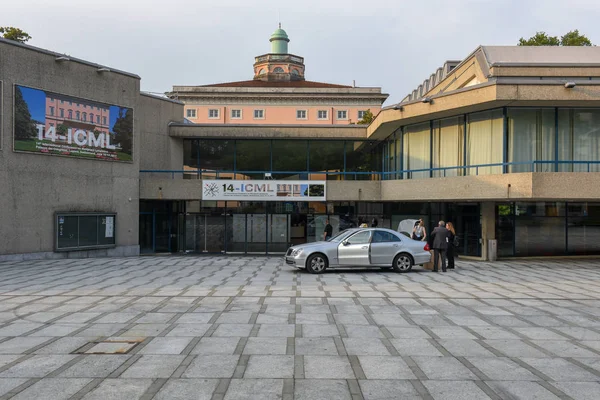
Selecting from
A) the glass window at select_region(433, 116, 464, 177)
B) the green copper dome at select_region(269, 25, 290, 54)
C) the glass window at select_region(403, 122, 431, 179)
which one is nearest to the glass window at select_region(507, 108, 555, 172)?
the glass window at select_region(433, 116, 464, 177)

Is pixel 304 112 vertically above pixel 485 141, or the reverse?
pixel 304 112

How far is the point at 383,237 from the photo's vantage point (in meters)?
17.8

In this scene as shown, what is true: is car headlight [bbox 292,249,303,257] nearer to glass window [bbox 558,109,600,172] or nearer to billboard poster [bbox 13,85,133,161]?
billboard poster [bbox 13,85,133,161]

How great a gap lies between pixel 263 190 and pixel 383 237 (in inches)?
375

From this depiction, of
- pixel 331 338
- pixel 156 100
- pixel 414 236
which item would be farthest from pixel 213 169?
pixel 331 338

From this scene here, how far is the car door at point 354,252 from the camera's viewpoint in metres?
17.6

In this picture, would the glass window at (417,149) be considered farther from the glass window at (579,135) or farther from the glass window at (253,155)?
the glass window at (253,155)

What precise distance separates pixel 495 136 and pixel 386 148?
8417mm

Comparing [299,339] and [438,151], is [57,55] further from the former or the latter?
[299,339]

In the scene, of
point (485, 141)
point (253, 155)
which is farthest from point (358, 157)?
point (485, 141)

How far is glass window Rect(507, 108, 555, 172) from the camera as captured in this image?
21.5 meters

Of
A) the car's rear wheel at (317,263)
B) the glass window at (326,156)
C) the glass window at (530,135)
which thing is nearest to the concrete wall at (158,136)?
the glass window at (326,156)

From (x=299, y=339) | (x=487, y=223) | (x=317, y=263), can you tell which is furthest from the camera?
(x=487, y=223)

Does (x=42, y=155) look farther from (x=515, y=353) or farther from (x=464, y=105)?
(x=515, y=353)
